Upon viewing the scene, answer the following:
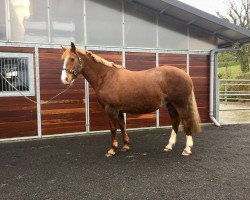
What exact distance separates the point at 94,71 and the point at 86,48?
69.5 inches

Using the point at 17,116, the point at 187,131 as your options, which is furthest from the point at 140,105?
the point at 17,116

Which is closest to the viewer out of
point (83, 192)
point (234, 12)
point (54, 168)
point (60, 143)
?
point (83, 192)

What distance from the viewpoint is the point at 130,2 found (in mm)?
6648

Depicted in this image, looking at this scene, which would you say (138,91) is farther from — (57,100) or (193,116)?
(57,100)

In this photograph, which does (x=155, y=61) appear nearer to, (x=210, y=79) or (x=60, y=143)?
(x=210, y=79)

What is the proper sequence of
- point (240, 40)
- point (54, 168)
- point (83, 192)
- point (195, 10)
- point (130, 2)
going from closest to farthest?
point (83, 192), point (54, 168), point (195, 10), point (130, 2), point (240, 40)

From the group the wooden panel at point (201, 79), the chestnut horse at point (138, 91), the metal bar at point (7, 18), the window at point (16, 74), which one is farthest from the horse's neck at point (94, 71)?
the wooden panel at point (201, 79)

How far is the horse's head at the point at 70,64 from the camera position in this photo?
4328mm

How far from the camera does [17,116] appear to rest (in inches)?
233

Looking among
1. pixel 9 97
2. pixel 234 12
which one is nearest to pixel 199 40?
pixel 9 97

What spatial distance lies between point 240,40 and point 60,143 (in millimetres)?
5794

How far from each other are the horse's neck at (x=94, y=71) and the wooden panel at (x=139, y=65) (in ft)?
6.57

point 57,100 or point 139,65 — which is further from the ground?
point 139,65

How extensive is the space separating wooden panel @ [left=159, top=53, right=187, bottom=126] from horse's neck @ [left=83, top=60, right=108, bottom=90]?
2.67m
